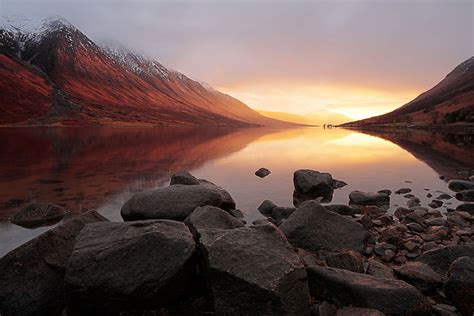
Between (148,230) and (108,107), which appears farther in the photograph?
(108,107)

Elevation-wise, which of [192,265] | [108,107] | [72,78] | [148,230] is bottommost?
[192,265]

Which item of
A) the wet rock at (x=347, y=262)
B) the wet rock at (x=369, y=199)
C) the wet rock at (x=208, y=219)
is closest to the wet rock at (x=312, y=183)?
the wet rock at (x=369, y=199)

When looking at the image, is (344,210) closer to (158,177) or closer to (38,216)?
(38,216)

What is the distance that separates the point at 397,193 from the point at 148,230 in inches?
636

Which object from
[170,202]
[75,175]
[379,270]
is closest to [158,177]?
[75,175]

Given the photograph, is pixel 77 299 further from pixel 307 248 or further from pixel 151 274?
pixel 307 248

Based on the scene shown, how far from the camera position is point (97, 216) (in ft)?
34.8

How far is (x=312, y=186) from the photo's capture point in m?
18.5

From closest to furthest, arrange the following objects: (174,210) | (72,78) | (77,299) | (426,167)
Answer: (77,299) < (174,210) < (426,167) < (72,78)

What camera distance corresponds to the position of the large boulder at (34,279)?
7.12m

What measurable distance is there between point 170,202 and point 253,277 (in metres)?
5.95

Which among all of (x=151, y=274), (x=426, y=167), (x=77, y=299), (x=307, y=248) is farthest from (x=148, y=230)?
(x=426, y=167)

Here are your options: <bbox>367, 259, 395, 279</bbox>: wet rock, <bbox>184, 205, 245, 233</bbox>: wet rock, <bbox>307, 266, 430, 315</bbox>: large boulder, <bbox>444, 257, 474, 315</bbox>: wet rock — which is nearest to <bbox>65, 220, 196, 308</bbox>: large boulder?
<bbox>184, 205, 245, 233</bbox>: wet rock

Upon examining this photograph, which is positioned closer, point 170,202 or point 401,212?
point 170,202
